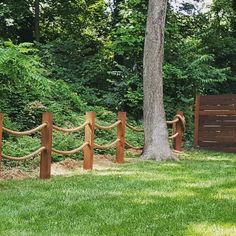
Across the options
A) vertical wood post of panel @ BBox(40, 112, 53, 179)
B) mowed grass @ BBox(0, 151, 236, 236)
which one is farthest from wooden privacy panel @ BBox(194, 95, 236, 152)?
vertical wood post of panel @ BBox(40, 112, 53, 179)

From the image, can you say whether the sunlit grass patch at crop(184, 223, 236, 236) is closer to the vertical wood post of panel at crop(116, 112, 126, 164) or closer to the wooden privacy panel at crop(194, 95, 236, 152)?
the vertical wood post of panel at crop(116, 112, 126, 164)

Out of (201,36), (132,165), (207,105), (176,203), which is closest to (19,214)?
(176,203)

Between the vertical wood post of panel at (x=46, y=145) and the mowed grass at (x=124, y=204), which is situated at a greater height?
the vertical wood post of panel at (x=46, y=145)

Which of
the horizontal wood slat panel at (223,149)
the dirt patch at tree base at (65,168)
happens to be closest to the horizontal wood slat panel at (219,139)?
the horizontal wood slat panel at (223,149)

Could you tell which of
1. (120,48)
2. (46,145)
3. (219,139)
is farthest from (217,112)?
(46,145)

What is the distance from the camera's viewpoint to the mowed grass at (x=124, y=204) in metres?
5.19

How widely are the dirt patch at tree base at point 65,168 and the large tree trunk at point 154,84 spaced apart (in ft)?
3.47

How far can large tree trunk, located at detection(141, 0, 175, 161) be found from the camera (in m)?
12.0

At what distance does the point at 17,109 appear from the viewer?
13.6m

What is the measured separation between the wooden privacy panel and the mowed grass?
5.81 metres

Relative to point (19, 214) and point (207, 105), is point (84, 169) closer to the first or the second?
point (19, 214)

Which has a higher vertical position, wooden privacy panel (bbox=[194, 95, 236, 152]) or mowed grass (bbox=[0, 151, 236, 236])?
wooden privacy panel (bbox=[194, 95, 236, 152])

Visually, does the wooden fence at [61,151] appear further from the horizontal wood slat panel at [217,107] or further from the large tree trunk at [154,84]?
the horizontal wood slat panel at [217,107]

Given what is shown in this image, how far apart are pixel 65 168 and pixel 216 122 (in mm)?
6958
